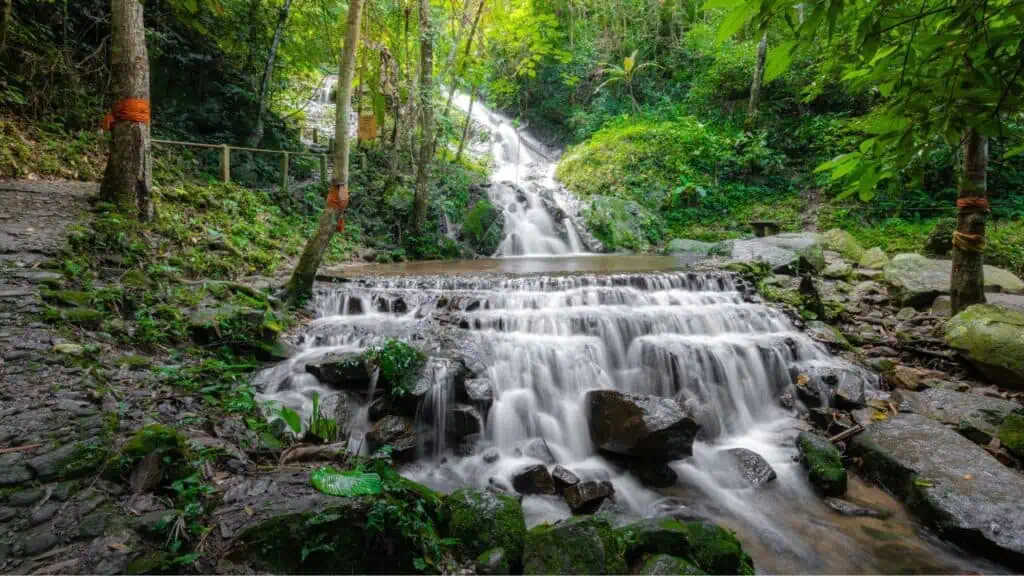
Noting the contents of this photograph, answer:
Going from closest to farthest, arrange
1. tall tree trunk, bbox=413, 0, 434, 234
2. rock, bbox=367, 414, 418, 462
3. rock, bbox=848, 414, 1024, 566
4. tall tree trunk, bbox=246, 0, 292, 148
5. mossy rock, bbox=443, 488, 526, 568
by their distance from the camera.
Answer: mossy rock, bbox=443, 488, 526, 568 → rock, bbox=848, 414, 1024, 566 → rock, bbox=367, 414, 418, 462 → tall tree trunk, bbox=413, 0, 434, 234 → tall tree trunk, bbox=246, 0, 292, 148

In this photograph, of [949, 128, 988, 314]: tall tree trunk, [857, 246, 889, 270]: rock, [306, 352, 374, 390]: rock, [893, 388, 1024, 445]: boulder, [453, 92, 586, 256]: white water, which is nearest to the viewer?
[893, 388, 1024, 445]: boulder

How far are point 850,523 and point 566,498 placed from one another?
2411mm

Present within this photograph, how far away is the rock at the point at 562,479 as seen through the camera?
4.17m

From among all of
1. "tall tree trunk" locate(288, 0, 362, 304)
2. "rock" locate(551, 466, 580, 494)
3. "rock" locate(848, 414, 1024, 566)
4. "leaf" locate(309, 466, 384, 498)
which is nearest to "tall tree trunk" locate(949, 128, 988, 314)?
"rock" locate(848, 414, 1024, 566)

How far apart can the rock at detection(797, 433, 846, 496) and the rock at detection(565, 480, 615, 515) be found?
6.65 feet

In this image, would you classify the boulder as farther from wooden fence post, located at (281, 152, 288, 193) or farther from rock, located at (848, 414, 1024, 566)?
wooden fence post, located at (281, 152, 288, 193)

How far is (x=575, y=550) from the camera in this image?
263 cm

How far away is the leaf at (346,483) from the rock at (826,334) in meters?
6.65

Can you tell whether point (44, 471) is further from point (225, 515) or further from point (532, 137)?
point (532, 137)

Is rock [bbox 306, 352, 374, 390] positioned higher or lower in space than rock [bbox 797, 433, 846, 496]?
higher

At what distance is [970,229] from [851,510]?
3719mm

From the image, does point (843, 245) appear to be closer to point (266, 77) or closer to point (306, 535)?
point (306, 535)

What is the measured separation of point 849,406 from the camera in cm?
541

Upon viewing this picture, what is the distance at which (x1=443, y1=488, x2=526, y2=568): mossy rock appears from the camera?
278cm
